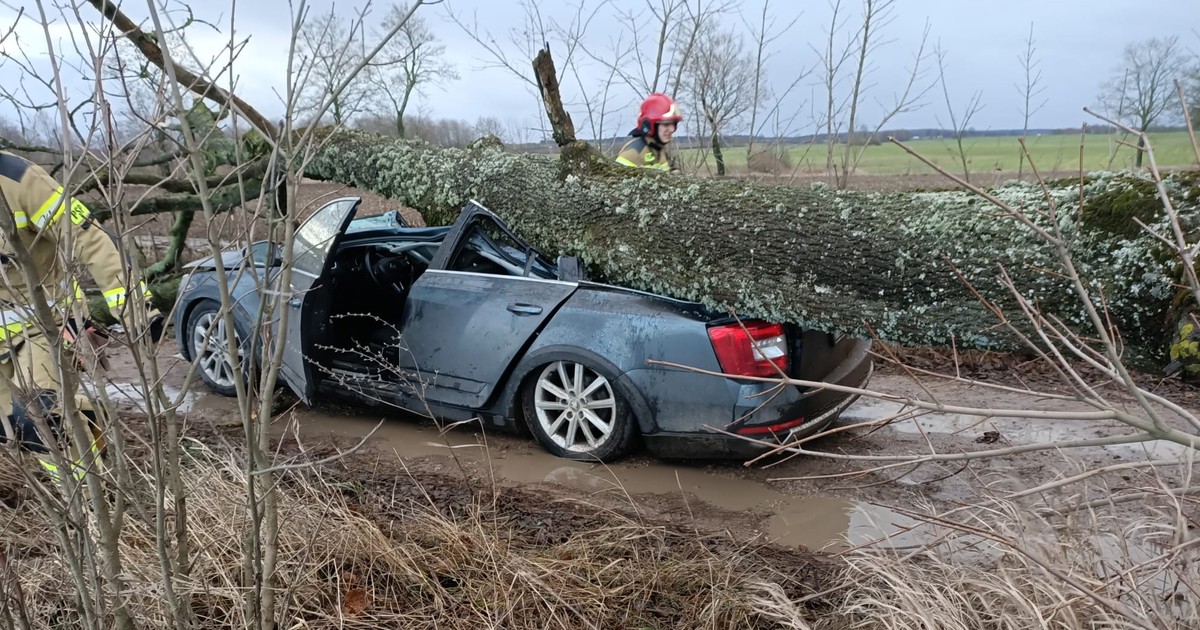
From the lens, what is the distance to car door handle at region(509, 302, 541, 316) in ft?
14.4

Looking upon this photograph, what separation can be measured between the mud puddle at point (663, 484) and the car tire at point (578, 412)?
0.35 ft

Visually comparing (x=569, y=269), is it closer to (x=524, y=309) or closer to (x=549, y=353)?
(x=524, y=309)

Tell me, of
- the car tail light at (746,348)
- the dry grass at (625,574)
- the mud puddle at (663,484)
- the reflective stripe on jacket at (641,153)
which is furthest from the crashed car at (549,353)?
the reflective stripe on jacket at (641,153)

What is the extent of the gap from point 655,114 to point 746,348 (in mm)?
2884

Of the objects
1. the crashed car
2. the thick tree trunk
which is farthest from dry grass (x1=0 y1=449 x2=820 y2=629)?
the thick tree trunk

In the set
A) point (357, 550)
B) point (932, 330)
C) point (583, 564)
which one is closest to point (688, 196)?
point (932, 330)

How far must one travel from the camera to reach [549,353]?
4340 mm

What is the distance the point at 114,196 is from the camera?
1.91m

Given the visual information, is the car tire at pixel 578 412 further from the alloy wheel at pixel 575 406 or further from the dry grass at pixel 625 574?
the dry grass at pixel 625 574

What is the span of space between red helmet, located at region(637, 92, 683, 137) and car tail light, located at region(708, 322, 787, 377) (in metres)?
2.71

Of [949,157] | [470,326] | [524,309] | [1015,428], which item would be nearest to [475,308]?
[470,326]

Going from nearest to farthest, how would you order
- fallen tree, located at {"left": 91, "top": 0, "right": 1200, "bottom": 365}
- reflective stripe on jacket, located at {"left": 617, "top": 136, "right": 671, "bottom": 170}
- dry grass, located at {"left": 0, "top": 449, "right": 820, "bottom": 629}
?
dry grass, located at {"left": 0, "top": 449, "right": 820, "bottom": 629}, fallen tree, located at {"left": 91, "top": 0, "right": 1200, "bottom": 365}, reflective stripe on jacket, located at {"left": 617, "top": 136, "right": 671, "bottom": 170}

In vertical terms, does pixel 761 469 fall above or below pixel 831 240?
below

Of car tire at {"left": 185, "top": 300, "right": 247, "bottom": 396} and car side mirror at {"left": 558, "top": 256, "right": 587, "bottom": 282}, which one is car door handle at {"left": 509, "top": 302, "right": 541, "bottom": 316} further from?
car tire at {"left": 185, "top": 300, "right": 247, "bottom": 396}
